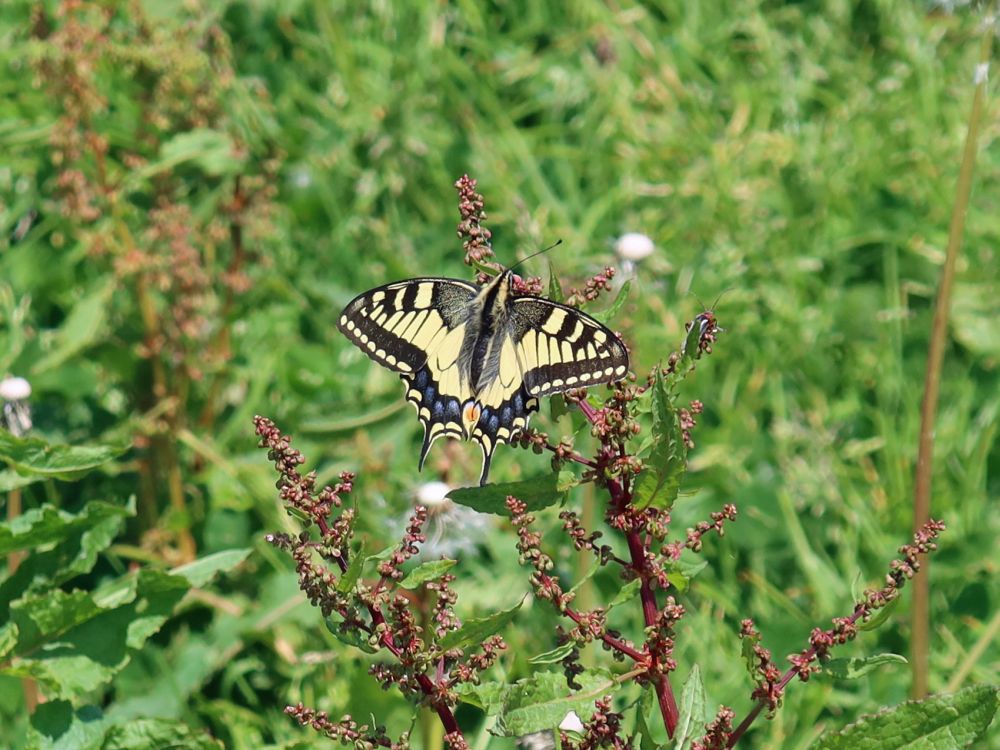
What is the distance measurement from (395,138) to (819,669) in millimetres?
3065

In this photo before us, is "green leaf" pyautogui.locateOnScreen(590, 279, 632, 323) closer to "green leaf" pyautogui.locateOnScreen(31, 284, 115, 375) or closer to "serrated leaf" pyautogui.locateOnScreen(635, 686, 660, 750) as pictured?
"serrated leaf" pyautogui.locateOnScreen(635, 686, 660, 750)

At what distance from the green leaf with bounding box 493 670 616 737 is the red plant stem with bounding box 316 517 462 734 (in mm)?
84

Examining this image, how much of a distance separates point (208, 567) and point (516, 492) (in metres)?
0.87

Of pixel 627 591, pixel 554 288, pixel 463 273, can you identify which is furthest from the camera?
pixel 463 273

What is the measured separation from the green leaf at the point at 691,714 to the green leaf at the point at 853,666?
0.55ft

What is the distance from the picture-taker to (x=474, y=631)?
5.65 ft

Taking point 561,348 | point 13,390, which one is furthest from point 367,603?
point 13,390

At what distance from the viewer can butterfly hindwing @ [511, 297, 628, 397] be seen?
1855 mm

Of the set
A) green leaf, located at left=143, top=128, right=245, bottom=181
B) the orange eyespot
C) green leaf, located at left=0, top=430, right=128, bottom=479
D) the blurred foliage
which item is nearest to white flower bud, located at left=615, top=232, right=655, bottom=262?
the blurred foliage

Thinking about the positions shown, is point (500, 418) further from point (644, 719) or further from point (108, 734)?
point (108, 734)

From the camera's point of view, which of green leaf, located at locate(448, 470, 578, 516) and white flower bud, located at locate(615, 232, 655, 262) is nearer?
green leaf, located at locate(448, 470, 578, 516)

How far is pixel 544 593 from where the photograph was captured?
171 cm

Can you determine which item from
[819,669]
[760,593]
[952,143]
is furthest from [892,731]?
[952,143]

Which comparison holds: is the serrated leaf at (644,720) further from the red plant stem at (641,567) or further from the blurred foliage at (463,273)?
the blurred foliage at (463,273)
